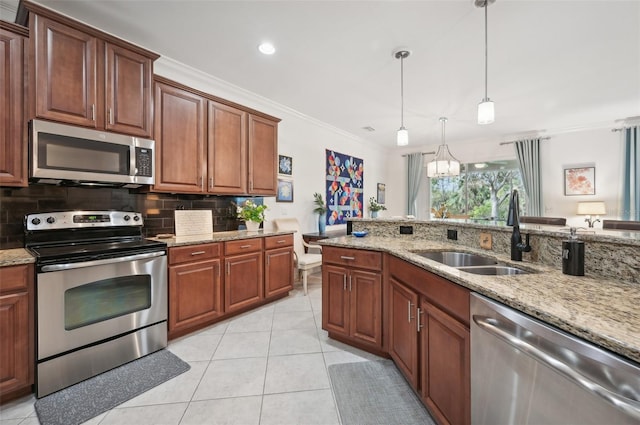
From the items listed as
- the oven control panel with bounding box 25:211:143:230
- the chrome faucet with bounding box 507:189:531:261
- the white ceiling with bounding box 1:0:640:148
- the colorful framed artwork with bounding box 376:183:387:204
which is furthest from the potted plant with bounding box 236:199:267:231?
the colorful framed artwork with bounding box 376:183:387:204

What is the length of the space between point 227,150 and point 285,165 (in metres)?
1.21

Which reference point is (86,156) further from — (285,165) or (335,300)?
(285,165)

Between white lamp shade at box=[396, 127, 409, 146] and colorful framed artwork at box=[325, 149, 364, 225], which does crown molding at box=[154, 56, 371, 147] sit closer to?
colorful framed artwork at box=[325, 149, 364, 225]

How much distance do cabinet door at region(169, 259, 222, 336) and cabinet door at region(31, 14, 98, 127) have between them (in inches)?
54.0

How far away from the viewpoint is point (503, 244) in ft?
5.86

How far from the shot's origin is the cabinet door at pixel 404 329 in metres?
1.60

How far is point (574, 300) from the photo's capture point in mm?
928

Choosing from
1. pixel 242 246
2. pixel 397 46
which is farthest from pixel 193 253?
pixel 397 46

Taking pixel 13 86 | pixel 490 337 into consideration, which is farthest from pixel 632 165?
pixel 13 86

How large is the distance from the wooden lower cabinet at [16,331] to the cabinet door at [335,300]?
1.95 m

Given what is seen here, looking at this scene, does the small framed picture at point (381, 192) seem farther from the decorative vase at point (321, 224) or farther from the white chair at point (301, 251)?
the white chair at point (301, 251)

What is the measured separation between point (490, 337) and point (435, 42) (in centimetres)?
249

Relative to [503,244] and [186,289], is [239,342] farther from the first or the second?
[503,244]

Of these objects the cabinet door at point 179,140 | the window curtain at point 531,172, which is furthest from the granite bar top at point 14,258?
the window curtain at point 531,172
